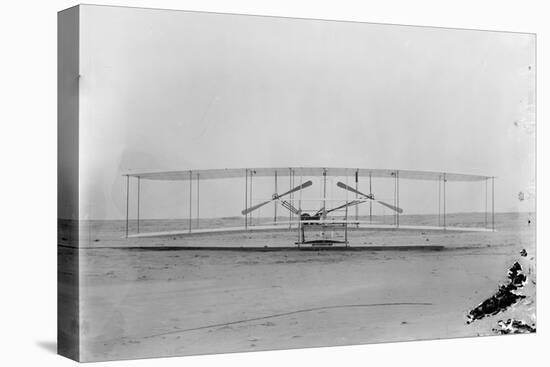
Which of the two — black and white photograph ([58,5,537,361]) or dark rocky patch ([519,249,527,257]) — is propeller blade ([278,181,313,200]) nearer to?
black and white photograph ([58,5,537,361])

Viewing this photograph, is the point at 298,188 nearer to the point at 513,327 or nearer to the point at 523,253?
the point at 523,253

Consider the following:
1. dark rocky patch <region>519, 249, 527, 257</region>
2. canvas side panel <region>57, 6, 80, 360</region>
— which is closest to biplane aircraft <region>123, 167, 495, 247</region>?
canvas side panel <region>57, 6, 80, 360</region>

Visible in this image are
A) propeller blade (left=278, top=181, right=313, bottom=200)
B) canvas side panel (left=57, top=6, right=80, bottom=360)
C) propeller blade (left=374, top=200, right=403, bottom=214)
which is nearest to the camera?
canvas side panel (left=57, top=6, right=80, bottom=360)

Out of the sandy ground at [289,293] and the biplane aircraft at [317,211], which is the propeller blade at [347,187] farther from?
the sandy ground at [289,293]

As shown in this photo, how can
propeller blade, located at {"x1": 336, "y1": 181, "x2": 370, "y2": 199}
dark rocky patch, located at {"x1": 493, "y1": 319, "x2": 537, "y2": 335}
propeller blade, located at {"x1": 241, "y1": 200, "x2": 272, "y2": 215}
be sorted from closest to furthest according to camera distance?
propeller blade, located at {"x1": 241, "y1": 200, "x2": 272, "y2": 215}
propeller blade, located at {"x1": 336, "y1": 181, "x2": 370, "y2": 199}
dark rocky patch, located at {"x1": 493, "y1": 319, "x2": 537, "y2": 335}

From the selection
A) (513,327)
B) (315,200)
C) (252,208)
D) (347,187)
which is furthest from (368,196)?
(513,327)

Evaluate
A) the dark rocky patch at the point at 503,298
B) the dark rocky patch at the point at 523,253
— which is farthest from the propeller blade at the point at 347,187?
the dark rocky patch at the point at 523,253

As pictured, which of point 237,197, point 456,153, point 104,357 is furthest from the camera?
point 456,153

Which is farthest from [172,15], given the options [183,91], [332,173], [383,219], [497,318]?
[497,318]

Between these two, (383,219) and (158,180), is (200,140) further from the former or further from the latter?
(383,219)
